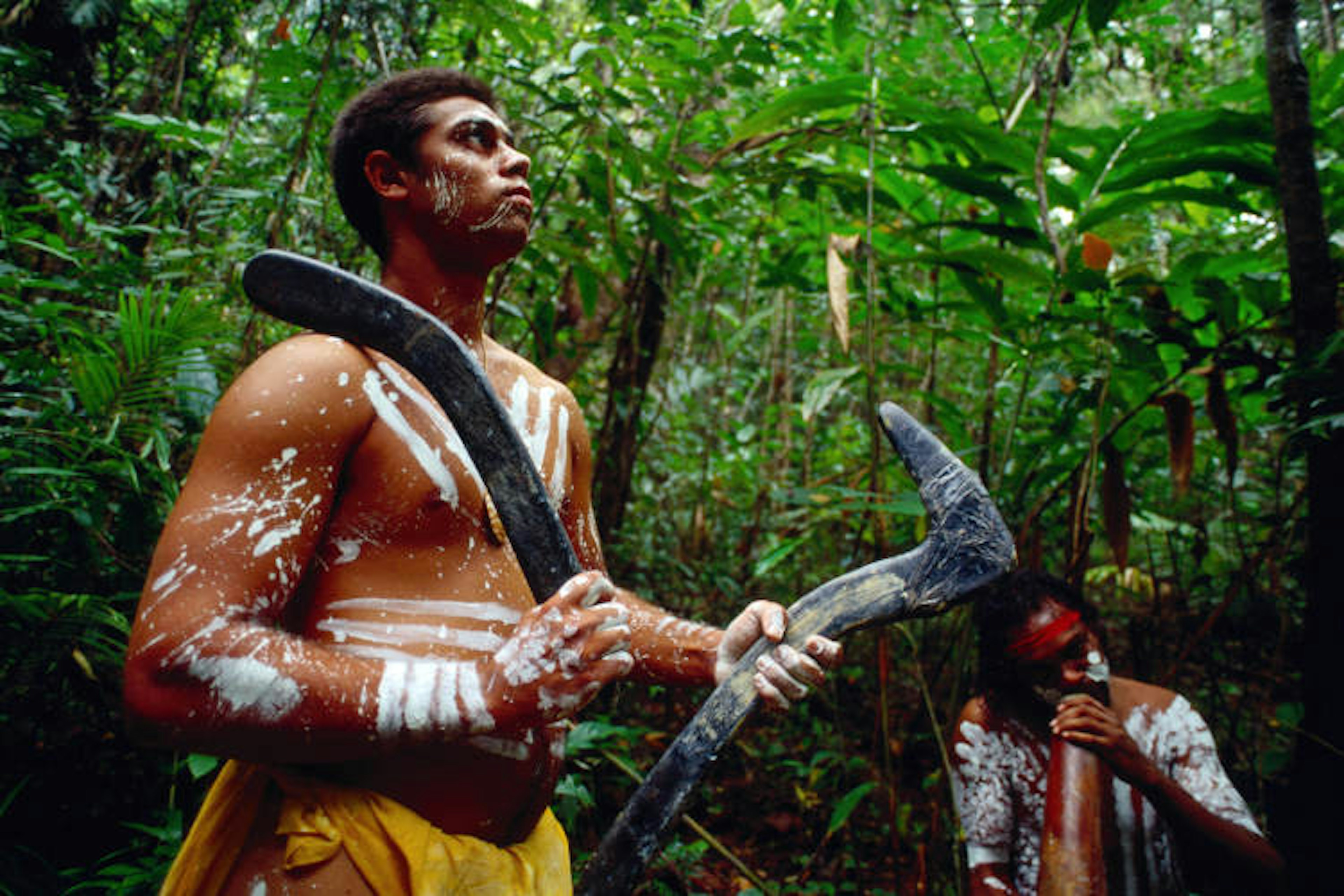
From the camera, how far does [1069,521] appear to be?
2.52 meters

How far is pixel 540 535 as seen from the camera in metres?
1.07

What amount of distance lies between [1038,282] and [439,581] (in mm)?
2189

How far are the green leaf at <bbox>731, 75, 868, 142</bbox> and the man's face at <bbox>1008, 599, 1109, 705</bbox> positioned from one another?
1.78m

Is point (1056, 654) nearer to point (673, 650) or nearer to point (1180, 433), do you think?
point (1180, 433)

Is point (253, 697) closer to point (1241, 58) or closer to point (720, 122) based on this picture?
point (720, 122)

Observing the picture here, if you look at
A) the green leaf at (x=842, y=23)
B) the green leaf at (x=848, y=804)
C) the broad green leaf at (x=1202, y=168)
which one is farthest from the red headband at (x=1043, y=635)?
the green leaf at (x=842, y=23)

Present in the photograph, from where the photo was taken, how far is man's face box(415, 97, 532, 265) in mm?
1331

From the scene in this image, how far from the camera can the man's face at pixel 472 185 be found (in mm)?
1331


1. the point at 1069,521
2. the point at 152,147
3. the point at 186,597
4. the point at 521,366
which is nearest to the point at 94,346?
the point at 152,147

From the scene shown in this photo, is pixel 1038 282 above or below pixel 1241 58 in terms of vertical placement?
below

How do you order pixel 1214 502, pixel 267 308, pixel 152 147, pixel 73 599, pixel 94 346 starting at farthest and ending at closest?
pixel 1214 502 < pixel 152 147 < pixel 94 346 < pixel 73 599 < pixel 267 308

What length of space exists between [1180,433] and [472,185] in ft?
7.41

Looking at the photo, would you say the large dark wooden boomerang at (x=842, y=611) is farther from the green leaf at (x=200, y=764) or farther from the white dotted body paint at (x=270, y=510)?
the green leaf at (x=200, y=764)

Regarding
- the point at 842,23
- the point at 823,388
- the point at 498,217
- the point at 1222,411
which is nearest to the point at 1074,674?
the point at 1222,411
